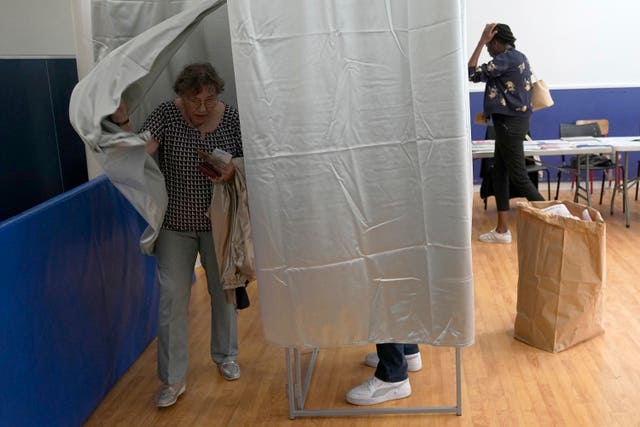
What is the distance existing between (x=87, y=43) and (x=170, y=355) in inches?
54.5

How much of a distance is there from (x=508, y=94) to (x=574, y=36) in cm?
239

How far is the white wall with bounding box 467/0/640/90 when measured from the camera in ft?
21.8

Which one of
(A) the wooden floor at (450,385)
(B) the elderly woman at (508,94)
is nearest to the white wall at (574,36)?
(B) the elderly woman at (508,94)

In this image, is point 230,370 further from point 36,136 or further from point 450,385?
point 36,136

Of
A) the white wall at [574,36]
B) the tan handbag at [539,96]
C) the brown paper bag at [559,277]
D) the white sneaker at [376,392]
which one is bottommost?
the white sneaker at [376,392]

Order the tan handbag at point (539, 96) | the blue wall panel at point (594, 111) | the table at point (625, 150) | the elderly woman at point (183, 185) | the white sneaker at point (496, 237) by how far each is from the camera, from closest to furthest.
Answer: the elderly woman at point (183, 185), the tan handbag at point (539, 96), the white sneaker at point (496, 237), the table at point (625, 150), the blue wall panel at point (594, 111)

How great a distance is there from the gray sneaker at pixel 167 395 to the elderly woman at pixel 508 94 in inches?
111

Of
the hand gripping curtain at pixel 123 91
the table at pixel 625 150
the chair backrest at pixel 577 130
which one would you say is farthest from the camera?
the chair backrest at pixel 577 130

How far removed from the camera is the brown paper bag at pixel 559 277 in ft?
10.4

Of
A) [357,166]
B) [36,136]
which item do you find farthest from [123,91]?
[357,166]

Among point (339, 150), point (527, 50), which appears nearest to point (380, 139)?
point (339, 150)

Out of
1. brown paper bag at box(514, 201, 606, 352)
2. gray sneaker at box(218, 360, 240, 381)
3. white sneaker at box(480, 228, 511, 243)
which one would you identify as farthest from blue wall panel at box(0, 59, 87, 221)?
white sneaker at box(480, 228, 511, 243)

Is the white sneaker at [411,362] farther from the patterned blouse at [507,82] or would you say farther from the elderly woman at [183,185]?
the patterned blouse at [507,82]

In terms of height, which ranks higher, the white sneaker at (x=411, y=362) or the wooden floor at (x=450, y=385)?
the white sneaker at (x=411, y=362)
